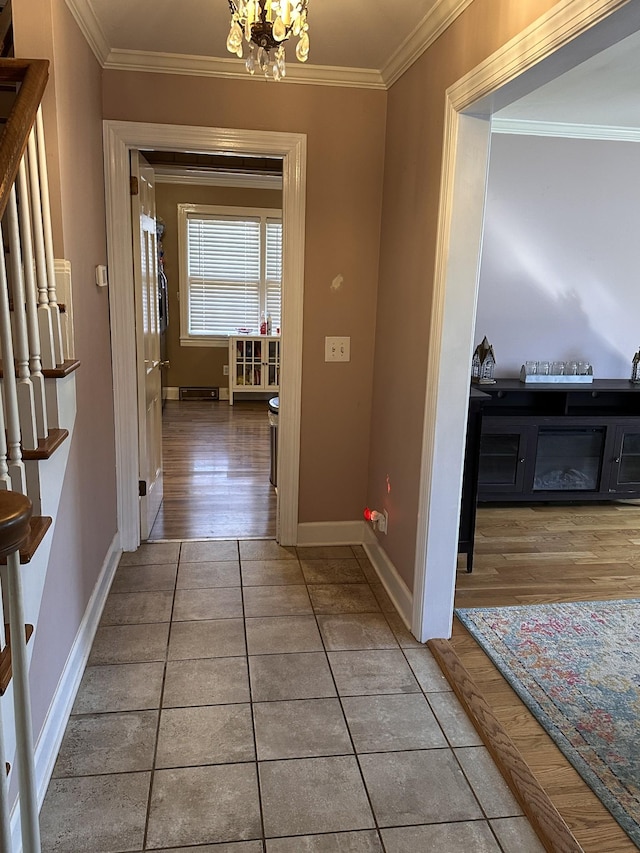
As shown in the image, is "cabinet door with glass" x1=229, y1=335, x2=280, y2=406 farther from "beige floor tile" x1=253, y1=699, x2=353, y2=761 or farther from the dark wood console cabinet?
"beige floor tile" x1=253, y1=699, x2=353, y2=761

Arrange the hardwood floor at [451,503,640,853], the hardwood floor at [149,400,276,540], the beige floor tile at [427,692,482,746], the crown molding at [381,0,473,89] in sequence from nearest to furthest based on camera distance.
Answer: the hardwood floor at [451,503,640,853] → the beige floor tile at [427,692,482,746] → the crown molding at [381,0,473,89] → the hardwood floor at [149,400,276,540]

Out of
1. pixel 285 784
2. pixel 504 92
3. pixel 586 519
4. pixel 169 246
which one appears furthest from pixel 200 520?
pixel 169 246

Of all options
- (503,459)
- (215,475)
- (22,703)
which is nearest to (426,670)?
(22,703)

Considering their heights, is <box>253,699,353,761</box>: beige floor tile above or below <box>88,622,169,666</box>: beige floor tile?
below

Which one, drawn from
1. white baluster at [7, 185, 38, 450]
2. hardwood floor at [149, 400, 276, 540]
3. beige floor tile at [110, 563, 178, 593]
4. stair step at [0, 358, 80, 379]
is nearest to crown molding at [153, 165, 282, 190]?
hardwood floor at [149, 400, 276, 540]

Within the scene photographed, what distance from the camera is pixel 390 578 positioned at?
2.95 metres

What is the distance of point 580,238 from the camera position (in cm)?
431

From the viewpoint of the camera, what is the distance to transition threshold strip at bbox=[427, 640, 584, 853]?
5.46 ft

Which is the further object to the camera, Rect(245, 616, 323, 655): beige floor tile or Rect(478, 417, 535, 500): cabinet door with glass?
Rect(478, 417, 535, 500): cabinet door with glass

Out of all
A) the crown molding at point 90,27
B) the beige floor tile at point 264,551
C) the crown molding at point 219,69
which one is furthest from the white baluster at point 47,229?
the beige floor tile at point 264,551

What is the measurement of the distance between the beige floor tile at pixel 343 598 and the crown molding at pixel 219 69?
2.40 m

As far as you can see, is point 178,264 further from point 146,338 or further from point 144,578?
point 144,578

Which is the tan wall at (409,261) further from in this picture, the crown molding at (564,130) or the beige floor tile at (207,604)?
the crown molding at (564,130)

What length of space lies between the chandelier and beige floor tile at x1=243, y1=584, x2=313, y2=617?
2078 millimetres
